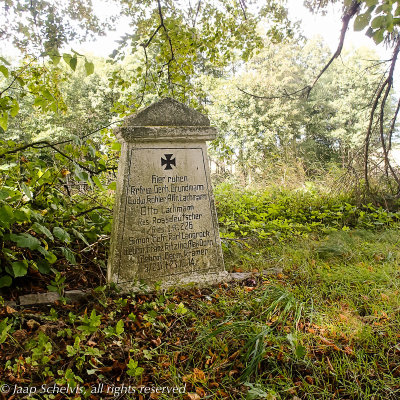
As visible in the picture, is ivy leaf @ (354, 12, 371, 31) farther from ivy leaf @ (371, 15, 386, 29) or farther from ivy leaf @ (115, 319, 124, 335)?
ivy leaf @ (115, 319, 124, 335)

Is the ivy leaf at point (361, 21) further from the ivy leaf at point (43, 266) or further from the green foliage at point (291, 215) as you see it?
the green foliage at point (291, 215)

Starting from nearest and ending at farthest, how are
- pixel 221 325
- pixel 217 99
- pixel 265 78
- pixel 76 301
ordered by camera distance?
1. pixel 221 325
2. pixel 76 301
3. pixel 217 99
4. pixel 265 78

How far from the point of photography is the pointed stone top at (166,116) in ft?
8.61

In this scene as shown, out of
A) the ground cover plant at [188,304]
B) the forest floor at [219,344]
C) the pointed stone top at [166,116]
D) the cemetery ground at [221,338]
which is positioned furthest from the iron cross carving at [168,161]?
the forest floor at [219,344]

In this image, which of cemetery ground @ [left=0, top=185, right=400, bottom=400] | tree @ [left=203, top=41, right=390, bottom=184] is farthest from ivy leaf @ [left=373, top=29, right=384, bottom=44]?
tree @ [left=203, top=41, right=390, bottom=184]

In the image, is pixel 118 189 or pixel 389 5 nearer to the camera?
pixel 389 5

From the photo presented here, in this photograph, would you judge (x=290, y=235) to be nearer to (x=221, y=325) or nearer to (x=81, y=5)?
(x=221, y=325)

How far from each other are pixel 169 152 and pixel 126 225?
0.75 meters

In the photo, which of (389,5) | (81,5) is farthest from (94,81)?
(389,5)

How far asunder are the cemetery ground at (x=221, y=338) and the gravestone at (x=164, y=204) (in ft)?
0.63

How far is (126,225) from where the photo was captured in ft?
8.31

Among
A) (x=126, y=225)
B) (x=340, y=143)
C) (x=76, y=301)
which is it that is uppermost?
(x=340, y=143)

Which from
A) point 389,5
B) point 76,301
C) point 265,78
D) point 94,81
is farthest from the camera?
point 94,81

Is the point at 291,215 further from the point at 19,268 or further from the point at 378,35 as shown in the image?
the point at 19,268
